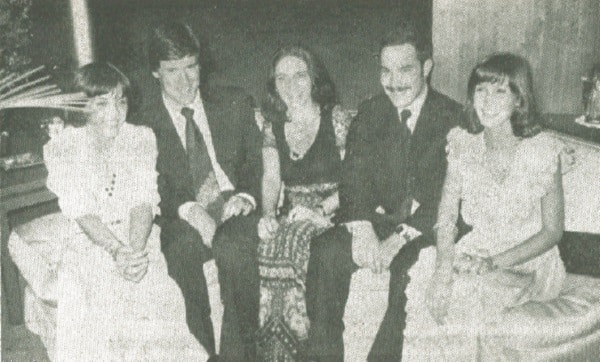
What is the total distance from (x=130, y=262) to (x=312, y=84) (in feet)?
3.20

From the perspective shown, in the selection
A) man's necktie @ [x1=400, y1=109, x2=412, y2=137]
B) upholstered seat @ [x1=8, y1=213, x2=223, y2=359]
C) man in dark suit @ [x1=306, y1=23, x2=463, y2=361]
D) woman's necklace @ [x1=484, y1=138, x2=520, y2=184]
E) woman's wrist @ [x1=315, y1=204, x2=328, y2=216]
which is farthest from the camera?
woman's wrist @ [x1=315, y1=204, x2=328, y2=216]

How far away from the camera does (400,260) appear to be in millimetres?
2225

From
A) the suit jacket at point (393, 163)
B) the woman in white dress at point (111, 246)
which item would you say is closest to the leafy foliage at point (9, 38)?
the woman in white dress at point (111, 246)

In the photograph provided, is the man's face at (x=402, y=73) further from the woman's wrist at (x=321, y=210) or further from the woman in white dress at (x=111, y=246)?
the woman in white dress at (x=111, y=246)

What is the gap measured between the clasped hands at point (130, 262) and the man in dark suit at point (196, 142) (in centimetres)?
20

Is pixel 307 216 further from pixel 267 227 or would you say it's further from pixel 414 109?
pixel 414 109

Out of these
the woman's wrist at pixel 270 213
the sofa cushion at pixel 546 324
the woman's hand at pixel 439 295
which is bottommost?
the sofa cushion at pixel 546 324

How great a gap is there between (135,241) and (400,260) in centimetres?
90

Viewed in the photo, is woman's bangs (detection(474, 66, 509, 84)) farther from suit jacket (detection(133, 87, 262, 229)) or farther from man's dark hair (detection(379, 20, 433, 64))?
suit jacket (detection(133, 87, 262, 229))

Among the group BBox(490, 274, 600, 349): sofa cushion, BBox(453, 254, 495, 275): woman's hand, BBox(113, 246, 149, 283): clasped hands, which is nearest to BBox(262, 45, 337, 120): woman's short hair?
BBox(113, 246, 149, 283): clasped hands

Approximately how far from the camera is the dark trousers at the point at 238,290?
228 centimetres

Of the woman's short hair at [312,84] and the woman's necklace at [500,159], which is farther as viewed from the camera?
the woman's short hair at [312,84]

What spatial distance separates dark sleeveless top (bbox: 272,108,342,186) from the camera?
102 inches

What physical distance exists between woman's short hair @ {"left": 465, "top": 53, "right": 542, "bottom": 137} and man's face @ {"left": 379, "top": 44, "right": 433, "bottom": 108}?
1.08 ft
